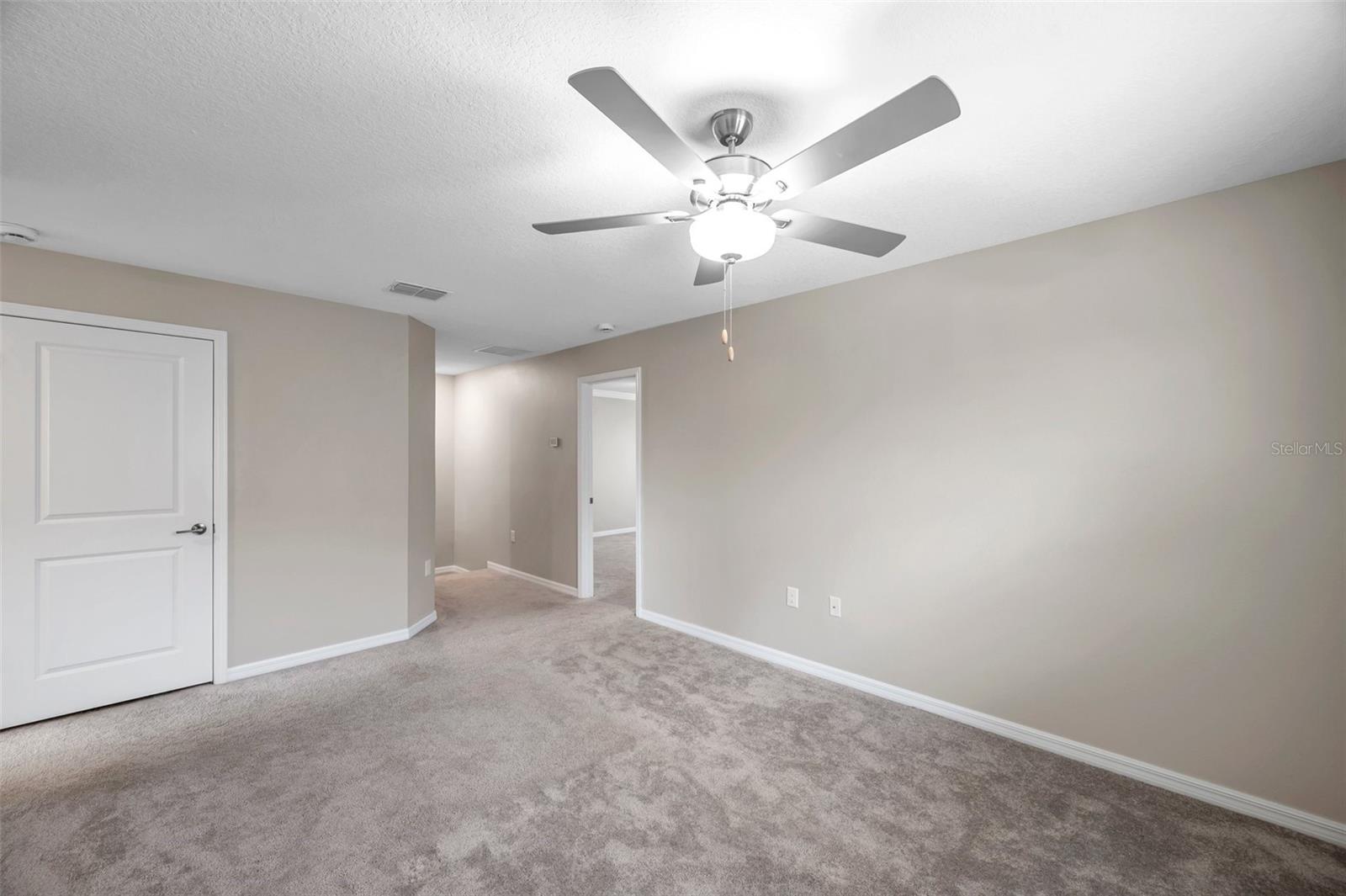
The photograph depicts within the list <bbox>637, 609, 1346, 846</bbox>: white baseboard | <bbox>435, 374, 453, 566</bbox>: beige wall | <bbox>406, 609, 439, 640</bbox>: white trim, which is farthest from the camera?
<bbox>435, 374, 453, 566</bbox>: beige wall

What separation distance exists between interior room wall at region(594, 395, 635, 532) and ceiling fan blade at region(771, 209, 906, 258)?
774 centimetres

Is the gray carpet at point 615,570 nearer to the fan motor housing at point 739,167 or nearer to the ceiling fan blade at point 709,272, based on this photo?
the ceiling fan blade at point 709,272

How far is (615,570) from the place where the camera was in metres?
6.71

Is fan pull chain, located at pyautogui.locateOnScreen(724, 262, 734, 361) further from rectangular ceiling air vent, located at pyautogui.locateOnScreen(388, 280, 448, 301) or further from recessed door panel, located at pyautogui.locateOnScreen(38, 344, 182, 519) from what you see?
recessed door panel, located at pyautogui.locateOnScreen(38, 344, 182, 519)

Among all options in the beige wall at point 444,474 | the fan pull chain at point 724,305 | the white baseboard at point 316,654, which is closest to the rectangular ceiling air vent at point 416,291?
the fan pull chain at point 724,305

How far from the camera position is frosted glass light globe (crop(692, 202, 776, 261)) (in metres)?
1.61

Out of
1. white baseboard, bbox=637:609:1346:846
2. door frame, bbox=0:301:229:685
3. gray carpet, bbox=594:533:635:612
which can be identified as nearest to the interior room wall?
gray carpet, bbox=594:533:635:612

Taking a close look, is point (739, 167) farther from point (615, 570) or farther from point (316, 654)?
point (615, 570)

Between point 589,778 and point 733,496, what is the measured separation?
210 centimetres

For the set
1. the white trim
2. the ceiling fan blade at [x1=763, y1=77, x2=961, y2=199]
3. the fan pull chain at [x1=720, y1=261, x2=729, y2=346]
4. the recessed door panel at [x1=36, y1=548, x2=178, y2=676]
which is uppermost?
the fan pull chain at [x1=720, y1=261, x2=729, y2=346]

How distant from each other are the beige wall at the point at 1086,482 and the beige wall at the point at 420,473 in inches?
91.3

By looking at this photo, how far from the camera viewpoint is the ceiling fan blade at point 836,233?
180 centimetres

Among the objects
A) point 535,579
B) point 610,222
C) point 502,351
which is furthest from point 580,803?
point 502,351

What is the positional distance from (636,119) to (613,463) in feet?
28.2
